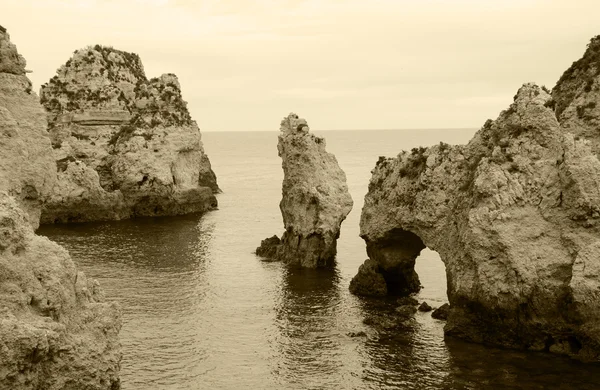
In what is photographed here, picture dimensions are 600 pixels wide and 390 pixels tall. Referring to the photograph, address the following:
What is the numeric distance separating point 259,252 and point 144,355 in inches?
1196

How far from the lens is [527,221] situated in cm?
4081

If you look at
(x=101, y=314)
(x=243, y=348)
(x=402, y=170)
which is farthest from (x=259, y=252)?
(x=101, y=314)

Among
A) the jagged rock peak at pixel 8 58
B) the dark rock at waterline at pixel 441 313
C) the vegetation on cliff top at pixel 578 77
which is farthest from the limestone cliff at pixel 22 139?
the vegetation on cliff top at pixel 578 77

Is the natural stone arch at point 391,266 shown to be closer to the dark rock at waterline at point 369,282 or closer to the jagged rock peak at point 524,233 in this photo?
the dark rock at waterline at point 369,282

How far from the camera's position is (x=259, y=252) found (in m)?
70.1

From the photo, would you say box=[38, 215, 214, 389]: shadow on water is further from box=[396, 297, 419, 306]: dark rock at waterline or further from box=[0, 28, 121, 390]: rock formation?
box=[396, 297, 419, 306]: dark rock at waterline

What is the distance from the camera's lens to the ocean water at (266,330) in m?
37.3

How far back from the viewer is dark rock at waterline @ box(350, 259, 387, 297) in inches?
2115

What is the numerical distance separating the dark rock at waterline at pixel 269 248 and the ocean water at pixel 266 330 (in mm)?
1249

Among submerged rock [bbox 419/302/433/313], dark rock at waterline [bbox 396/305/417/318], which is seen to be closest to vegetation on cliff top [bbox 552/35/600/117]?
submerged rock [bbox 419/302/433/313]

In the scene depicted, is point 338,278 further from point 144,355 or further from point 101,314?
point 101,314

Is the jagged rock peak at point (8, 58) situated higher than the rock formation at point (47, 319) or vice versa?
the jagged rock peak at point (8, 58)

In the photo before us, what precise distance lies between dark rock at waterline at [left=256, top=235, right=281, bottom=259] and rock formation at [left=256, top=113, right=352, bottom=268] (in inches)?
71.3

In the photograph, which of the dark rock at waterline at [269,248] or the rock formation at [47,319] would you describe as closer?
the rock formation at [47,319]
